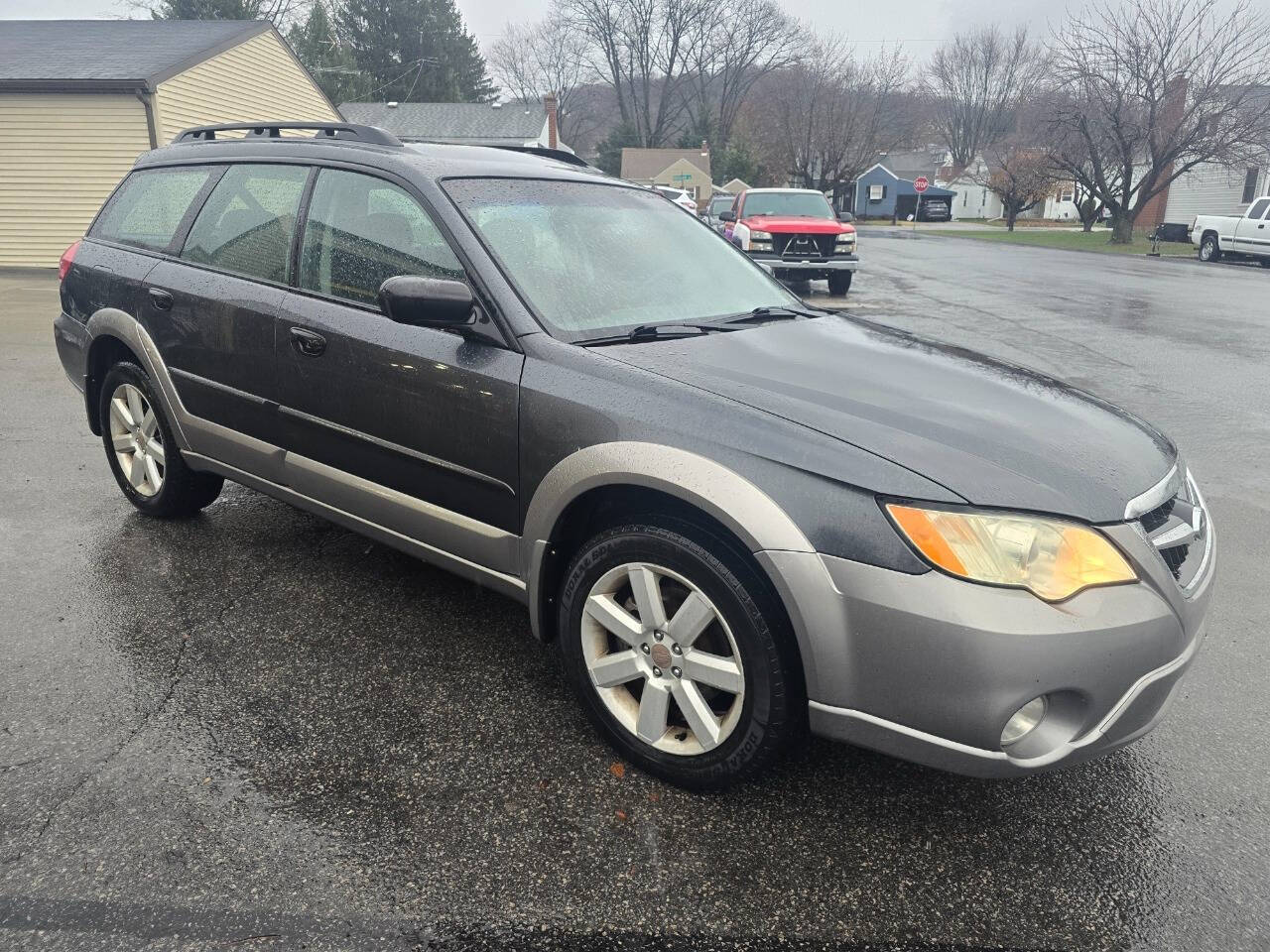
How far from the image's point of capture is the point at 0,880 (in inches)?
86.2

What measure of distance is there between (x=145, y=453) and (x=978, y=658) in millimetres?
3970

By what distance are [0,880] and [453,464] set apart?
61.7 inches

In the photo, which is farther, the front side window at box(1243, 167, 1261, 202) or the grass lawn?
the front side window at box(1243, 167, 1261, 202)

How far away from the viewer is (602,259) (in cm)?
330

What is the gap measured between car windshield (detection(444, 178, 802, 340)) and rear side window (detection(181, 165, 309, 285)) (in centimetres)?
83

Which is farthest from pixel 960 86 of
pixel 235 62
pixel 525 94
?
pixel 235 62

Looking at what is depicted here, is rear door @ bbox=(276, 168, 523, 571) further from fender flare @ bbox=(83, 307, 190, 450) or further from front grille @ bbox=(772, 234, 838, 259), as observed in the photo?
front grille @ bbox=(772, 234, 838, 259)

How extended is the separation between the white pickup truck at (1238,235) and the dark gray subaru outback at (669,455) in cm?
2625

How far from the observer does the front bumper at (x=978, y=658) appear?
2.08 m

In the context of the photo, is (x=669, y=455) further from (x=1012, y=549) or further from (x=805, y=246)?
(x=805, y=246)

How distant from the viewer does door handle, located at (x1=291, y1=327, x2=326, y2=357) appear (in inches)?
130

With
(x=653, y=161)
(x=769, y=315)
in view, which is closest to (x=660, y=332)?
(x=769, y=315)

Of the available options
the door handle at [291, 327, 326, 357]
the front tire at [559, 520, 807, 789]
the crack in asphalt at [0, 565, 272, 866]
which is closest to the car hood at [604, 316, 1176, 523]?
the front tire at [559, 520, 807, 789]

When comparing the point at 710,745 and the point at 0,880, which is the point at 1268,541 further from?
the point at 0,880
